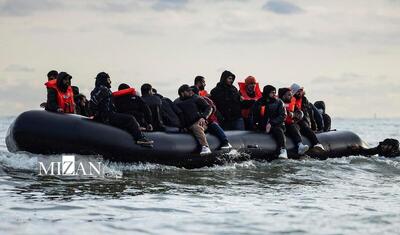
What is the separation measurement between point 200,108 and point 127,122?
2.10 meters

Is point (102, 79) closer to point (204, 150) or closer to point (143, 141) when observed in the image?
point (143, 141)

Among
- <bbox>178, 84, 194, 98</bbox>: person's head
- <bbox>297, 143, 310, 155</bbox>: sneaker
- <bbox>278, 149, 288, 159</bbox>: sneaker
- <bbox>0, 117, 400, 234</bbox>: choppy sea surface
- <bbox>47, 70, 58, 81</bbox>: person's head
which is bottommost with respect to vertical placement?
<bbox>0, 117, 400, 234</bbox>: choppy sea surface

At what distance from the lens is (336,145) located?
58.5 feet

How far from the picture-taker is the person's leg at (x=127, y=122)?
42.1ft

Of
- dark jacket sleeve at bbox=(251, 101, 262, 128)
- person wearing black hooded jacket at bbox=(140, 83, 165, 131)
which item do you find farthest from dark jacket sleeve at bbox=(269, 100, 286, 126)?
person wearing black hooded jacket at bbox=(140, 83, 165, 131)

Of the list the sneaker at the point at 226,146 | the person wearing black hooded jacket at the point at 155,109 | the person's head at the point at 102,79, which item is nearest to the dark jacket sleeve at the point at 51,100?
the person's head at the point at 102,79

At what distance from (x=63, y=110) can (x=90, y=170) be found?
141 cm

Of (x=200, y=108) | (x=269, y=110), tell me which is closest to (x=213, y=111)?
(x=200, y=108)

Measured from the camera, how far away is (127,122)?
12867 mm

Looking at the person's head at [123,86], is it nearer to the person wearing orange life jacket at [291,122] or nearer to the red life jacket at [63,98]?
the red life jacket at [63,98]

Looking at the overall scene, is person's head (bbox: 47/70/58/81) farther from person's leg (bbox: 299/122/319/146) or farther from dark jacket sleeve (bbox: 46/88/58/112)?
person's leg (bbox: 299/122/319/146)

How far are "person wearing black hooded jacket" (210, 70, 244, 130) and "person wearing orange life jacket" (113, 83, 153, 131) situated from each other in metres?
2.47

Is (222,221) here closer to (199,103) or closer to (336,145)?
(199,103)

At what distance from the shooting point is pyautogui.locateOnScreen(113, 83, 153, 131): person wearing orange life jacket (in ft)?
44.3
